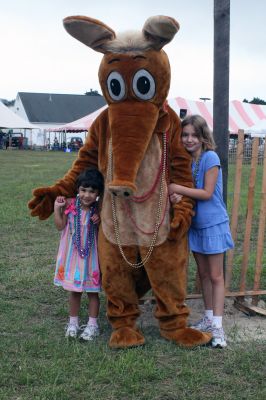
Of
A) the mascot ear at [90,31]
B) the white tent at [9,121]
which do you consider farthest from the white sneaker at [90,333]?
the white tent at [9,121]

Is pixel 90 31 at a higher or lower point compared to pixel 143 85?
higher

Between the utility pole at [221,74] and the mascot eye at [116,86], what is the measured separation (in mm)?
1131

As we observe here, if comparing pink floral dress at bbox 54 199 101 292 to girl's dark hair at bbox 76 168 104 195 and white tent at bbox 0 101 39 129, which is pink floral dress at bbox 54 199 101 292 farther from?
white tent at bbox 0 101 39 129

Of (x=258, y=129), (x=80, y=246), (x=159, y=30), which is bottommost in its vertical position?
(x=80, y=246)

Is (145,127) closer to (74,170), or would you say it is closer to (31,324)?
(74,170)

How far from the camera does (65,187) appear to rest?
13.4 ft

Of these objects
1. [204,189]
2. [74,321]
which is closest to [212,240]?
[204,189]

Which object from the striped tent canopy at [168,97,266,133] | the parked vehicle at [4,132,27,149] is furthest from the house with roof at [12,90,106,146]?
the striped tent canopy at [168,97,266,133]

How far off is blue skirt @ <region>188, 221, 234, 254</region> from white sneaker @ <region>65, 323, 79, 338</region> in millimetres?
1048

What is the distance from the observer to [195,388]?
313 centimetres

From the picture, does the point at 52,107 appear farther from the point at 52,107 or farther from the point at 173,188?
the point at 173,188

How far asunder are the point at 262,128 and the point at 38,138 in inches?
1480

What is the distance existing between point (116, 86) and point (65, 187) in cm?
86

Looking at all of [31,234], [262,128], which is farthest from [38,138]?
[31,234]
